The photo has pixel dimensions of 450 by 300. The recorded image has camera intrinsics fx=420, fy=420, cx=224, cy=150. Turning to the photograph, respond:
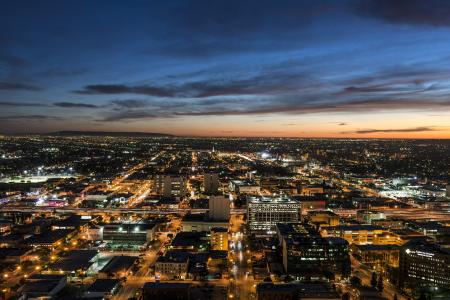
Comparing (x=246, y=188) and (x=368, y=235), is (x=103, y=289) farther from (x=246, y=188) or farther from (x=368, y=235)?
(x=246, y=188)

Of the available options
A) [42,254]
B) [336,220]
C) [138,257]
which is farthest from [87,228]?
[336,220]

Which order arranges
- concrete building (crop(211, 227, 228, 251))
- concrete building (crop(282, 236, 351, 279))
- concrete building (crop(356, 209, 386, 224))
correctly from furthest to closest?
concrete building (crop(356, 209, 386, 224)), concrete building (crop(211, 227, 228, 251)), concrete building (crop(282, 236, 351, 279))

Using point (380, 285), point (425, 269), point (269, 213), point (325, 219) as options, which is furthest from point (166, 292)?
point (325, 219)

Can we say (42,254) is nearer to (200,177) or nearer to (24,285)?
(24,285)

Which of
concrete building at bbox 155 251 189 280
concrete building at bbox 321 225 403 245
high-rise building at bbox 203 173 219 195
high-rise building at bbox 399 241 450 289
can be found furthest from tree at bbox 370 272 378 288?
high-rise building at bbox 203 173 219 195

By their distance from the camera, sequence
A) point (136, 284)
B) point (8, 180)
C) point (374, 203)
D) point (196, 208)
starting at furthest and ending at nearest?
point (8, 180), point (374, 203), point (196, 208), point (136, 284)

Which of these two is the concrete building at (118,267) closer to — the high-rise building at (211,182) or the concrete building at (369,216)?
the concrete building at (369,216)

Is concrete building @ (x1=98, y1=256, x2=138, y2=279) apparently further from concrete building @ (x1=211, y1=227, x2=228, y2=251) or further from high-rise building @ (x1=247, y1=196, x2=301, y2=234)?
high-rise building @ (x1=247, y1=196, x2=301, y2=234)
